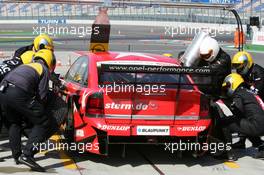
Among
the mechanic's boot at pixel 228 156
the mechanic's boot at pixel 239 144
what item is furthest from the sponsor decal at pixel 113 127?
the mechanic's boot at pixel 239 144

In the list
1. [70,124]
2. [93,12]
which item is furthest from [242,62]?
[93,12]

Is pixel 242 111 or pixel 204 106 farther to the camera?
pixel 242 111

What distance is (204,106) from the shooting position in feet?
22.2

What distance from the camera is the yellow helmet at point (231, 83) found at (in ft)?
23.9

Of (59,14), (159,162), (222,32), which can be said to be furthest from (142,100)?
(59,14)

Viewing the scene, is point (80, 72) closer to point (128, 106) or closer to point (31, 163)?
point (128, 106)

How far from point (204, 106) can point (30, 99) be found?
2243 millimetres

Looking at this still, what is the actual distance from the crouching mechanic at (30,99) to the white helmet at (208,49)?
233cm

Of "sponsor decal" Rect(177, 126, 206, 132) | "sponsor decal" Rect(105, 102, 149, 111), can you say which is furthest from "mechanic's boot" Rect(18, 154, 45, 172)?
"sponsor decal" Rect(177, 126, 206, 132)

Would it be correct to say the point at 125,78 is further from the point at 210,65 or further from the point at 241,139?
the point at 241,139

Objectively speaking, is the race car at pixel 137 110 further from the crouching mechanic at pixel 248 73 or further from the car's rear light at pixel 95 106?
the crouching mechanic at pixel 248 73

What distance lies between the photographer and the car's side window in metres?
7.23

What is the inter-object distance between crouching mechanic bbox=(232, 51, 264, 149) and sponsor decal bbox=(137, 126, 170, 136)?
1.94 meters

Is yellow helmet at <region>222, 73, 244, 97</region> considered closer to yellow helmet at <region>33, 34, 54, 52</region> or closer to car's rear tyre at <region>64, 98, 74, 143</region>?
car's rear tyre at <region>64, 98, 74, 143</region>
